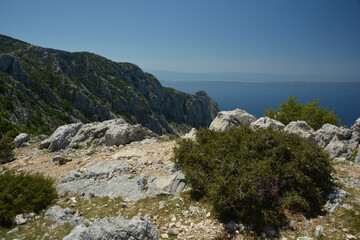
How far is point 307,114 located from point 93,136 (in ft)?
101

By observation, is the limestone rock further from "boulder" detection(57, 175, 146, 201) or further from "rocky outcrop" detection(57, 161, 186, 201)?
"boulder" detection(57, 175, 146, 201)

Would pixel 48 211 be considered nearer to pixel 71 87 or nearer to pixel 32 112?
pixel 32 112

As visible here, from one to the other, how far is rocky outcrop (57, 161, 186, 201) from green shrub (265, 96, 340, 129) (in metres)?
23.8

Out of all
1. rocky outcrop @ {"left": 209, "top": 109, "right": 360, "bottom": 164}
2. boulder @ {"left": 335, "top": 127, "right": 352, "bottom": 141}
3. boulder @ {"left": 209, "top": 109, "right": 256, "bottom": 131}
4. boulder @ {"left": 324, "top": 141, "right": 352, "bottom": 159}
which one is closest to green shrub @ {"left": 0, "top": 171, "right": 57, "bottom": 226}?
rocky outcrop @ {"left": 209, "top": 109, "right": 360, "bottom": 164}

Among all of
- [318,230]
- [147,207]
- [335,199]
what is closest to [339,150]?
[335,199]

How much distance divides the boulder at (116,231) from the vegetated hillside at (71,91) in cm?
6758

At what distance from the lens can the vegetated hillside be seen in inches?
3078

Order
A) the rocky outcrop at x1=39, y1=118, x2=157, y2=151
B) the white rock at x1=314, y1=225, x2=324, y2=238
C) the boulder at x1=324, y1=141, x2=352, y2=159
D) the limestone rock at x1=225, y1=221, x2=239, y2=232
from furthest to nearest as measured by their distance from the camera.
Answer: the rocky outcrop at x1=39, y1=118, x2=157, y2=151 → the boulder at x1=324, y1=141, x2=352, y2=159 → the limestone rock at x1=225, y1=221, x2=239, y2=232 → the white rock at x1=314, y1=225, x2=324, y2=238

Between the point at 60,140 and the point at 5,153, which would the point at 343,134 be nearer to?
the point at 60,140

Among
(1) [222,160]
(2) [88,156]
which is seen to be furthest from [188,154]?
(2) [88,156]

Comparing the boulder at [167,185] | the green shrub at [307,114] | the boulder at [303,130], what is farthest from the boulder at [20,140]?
the green shrub at [307,114]

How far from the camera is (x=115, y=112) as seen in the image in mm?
131500

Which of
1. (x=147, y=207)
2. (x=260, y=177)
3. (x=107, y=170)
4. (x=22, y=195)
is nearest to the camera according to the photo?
(x=260, y=177)

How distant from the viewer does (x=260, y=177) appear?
27.0ft
